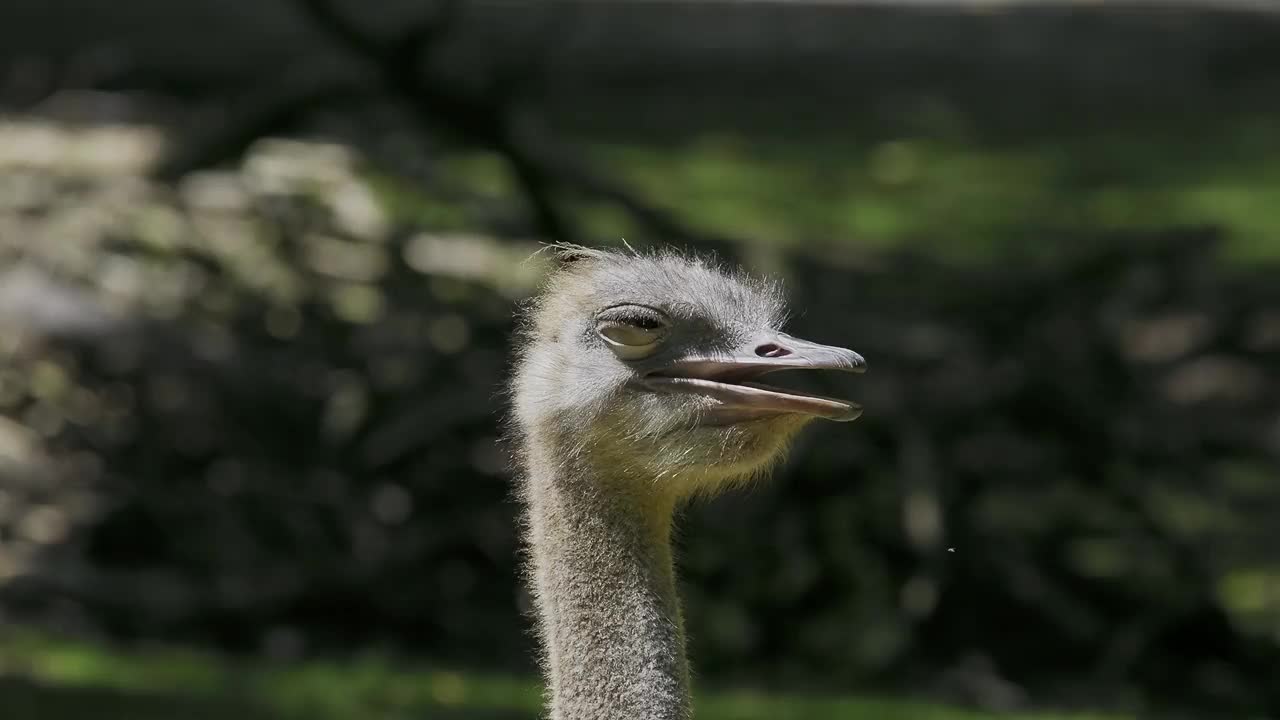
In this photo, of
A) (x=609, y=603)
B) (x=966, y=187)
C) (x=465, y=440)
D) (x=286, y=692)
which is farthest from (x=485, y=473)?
(x=966, y=187)

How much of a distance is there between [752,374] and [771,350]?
0.07 metres

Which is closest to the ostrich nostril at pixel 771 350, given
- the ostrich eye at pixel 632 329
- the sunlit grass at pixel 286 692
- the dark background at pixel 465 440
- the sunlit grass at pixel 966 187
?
the ostrich eye at pixel 632 329

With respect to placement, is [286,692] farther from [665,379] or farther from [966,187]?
[966,187]

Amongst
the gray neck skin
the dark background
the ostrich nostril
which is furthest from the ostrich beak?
the dark background

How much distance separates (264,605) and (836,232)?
13.1ft

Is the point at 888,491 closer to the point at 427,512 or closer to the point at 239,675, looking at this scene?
the point at 427,512

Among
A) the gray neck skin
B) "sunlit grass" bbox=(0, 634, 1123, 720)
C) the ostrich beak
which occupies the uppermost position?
"sunlit grass" bbox=(0, 634, 1123, 720)

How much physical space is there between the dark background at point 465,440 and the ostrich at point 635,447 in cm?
266

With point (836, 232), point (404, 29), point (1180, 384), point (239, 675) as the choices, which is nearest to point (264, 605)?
point (239, 675)

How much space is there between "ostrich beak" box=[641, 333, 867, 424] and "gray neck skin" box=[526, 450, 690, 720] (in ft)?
0.59

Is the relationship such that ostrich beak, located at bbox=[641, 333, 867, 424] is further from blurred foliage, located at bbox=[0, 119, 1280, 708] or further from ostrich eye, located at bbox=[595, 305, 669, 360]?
blurred foliage, located at bbox=[0, 119, 1280, 708]

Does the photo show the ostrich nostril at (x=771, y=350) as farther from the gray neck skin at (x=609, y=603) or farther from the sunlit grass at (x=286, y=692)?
the sunlit grass at (x=286, y=692)

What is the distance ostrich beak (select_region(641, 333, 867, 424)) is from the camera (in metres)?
2.96

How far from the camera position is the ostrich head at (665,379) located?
3.07 metres
